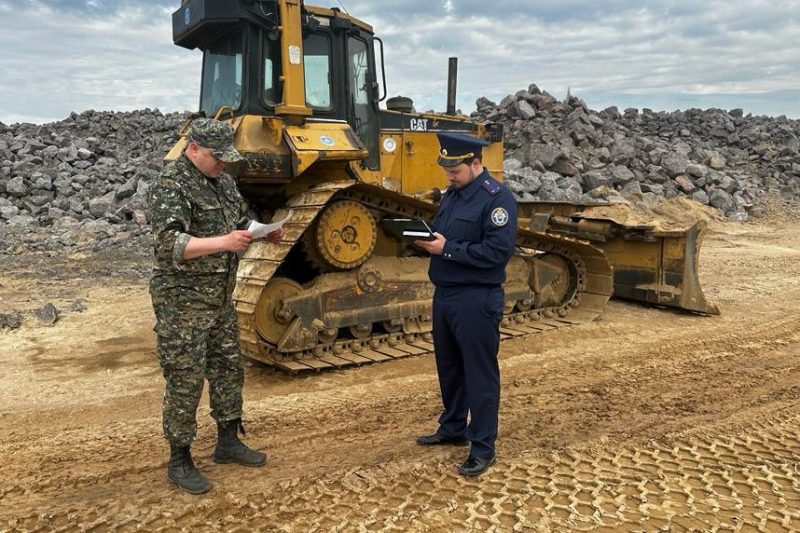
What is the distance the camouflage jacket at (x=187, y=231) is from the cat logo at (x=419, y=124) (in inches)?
160

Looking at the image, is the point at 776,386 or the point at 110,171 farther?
the point at 110,171

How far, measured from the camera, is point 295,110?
19.9 feet

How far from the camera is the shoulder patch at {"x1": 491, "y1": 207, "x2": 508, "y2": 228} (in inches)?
148

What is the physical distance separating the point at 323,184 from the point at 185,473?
3083 mm

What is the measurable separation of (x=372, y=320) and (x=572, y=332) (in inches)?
89.4

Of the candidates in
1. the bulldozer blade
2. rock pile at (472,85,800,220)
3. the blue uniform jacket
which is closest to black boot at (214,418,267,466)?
the blue uniform jacket

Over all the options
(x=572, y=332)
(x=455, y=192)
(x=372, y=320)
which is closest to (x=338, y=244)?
(x=372, y=320)

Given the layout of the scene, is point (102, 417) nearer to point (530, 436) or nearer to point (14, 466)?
point (14, 466)

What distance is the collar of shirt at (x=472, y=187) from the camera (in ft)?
12.7

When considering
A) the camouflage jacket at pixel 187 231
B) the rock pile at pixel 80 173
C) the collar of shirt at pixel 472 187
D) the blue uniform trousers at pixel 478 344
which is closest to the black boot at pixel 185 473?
the camouflage jacket at pixel 187 231

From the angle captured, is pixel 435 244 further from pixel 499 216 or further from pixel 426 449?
pixel 426 449

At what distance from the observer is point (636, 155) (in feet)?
68.2

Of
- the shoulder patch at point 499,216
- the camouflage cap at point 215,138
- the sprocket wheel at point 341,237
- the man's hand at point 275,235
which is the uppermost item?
the camouflage cap at point 215,138

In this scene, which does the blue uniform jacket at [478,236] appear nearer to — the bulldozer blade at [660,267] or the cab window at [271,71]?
the cab window at [271,71]
